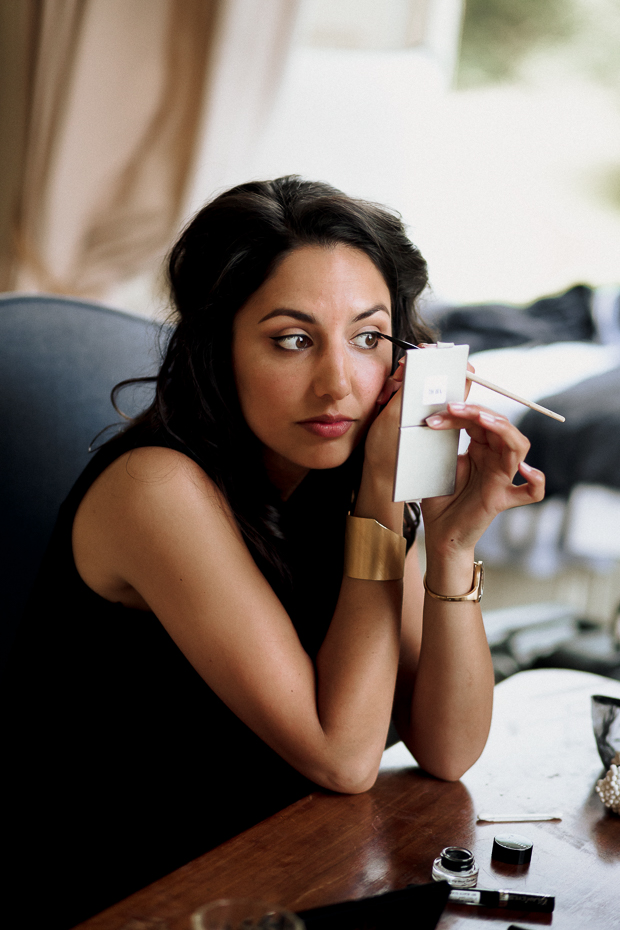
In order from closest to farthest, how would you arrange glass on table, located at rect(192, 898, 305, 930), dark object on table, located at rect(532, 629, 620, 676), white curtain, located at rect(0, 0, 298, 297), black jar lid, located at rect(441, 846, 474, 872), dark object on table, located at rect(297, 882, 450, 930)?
1. glass on table, located at rect(192, 898, 305, 930)
2. dark object on table, located at rect(297, 882, 450, 930)
3. black jar lid, located at rect(441, 846, 474, 872)
4. dark object on table, located at rect(532, 629, 620, 676)
5. white curtain, located at rect(0, 0, 298, 297)

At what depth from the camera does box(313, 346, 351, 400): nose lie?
0.99 meters

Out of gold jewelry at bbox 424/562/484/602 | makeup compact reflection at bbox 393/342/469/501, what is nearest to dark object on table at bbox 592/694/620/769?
gold jewelry at bbox 424/562/484/602

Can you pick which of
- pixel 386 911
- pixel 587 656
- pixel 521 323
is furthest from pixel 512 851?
pixel 521 323

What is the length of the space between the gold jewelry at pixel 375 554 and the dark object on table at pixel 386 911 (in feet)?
1.36

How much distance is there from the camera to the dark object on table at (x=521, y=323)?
9.04 feet

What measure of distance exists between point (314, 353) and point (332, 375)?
4 cm

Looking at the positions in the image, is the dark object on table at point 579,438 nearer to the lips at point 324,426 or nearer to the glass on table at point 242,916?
the lips at point 324,426

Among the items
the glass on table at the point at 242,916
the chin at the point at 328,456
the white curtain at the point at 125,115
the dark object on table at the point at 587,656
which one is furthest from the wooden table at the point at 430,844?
the white curtain at the point at 125,115

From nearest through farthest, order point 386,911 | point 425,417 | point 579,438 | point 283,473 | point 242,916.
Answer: point 242,916 < point 386,911 < point 425,417 < point 283,473 < point 579,438

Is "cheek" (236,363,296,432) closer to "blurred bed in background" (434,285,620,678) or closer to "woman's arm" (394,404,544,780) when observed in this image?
"woman's arm" (394,404,544,780)

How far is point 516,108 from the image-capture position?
154 inches

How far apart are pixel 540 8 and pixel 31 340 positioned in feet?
11.1

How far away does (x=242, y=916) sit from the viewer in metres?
0.51

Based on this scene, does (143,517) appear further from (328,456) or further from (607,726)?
(607,726)
